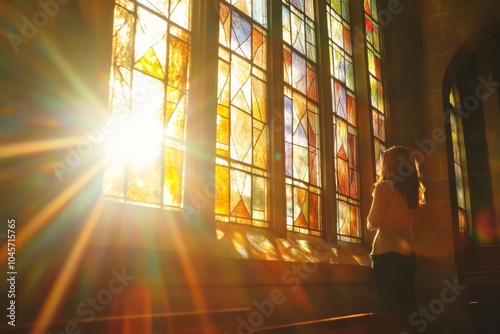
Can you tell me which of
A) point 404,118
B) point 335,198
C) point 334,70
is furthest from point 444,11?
point 335,198

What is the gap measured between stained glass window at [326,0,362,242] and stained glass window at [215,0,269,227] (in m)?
1.49

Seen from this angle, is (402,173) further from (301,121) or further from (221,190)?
(301,121)

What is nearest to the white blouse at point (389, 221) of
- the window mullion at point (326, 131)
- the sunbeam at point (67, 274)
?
the sunbeam at point (67, 274)

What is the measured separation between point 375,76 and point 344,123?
1.33 metres

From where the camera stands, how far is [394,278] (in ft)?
10.5

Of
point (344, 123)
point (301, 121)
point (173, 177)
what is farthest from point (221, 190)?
point (344, 123)

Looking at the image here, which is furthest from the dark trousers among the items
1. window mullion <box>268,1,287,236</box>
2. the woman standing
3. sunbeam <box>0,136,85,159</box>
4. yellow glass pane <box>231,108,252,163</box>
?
sunbeam <box>0,136,85,159</box>

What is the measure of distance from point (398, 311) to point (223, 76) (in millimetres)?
2138

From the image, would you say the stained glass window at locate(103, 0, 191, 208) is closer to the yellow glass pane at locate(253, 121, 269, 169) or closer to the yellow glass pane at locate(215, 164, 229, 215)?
the yellow glass pane at locate(215, 164, 229, 215)

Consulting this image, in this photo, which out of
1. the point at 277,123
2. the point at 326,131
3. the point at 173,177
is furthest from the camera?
the point at 326,131

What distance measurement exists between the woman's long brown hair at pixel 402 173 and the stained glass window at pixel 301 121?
1.65 metres

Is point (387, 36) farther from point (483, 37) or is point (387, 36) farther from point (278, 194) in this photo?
point (278, 194)

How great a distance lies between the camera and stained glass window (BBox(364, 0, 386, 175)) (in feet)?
22.6

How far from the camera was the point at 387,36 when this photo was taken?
7672mm
